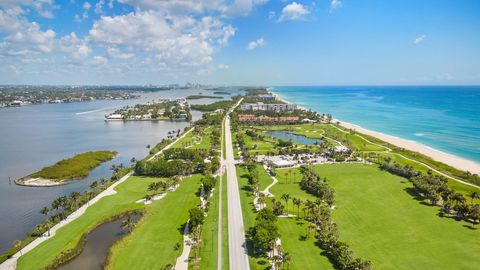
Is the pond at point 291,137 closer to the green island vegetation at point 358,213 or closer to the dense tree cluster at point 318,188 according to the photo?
the green island vegetation at point 358,213

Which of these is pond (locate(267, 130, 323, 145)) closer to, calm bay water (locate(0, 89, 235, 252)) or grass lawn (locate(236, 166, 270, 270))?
grass lawn (locate(236, 166, 270, 270))

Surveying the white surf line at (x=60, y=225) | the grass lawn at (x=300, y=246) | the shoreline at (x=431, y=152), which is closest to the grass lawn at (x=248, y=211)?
the grass lawn at (x=300, y=246)

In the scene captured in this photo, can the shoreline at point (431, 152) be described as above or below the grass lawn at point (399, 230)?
above

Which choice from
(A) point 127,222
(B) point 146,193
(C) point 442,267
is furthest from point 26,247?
(C) point 442,267

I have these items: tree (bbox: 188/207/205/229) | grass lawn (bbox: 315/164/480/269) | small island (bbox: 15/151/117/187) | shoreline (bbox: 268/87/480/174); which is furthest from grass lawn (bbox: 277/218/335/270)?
small island (bbox: 15/151/117/187)

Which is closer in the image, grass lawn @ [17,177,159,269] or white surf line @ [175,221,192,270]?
white surf line @ [175,221,192,270]
